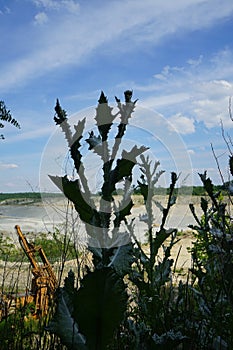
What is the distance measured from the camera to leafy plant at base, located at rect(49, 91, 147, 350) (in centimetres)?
112

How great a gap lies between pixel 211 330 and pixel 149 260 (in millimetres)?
372

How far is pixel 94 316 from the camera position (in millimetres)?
1154

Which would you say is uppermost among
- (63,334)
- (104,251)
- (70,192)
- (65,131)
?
(65,131)

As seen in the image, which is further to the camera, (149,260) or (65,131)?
(149,260)

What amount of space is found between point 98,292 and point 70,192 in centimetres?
27

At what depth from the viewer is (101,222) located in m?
1.15

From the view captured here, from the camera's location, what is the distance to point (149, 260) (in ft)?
6.03

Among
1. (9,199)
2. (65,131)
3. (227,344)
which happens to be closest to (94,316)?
(65,131)

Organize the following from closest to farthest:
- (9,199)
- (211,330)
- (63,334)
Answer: (63,334), (211,330), (9,199)

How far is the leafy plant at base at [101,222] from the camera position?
112 centimetres

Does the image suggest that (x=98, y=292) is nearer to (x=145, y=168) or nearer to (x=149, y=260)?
(x=149, y=260)

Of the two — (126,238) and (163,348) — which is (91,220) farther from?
(163,348)

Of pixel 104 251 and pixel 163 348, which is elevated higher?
pixel 104 251

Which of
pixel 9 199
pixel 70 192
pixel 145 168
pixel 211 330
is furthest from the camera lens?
pixel 9 199
